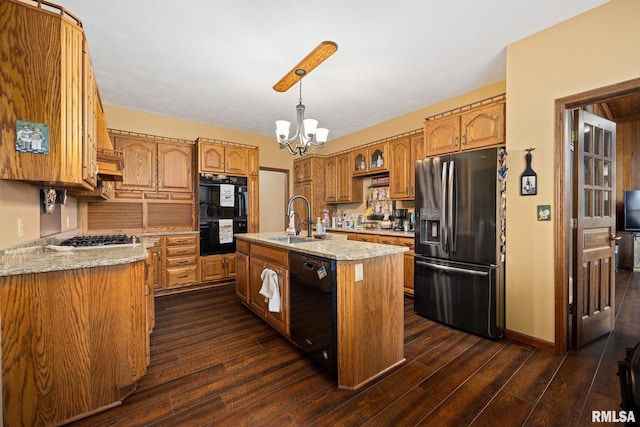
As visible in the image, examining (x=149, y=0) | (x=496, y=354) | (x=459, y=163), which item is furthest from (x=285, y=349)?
(x=149, y=0)

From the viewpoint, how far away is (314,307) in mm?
1975

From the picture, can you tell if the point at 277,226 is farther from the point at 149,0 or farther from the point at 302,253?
the point at 149,0

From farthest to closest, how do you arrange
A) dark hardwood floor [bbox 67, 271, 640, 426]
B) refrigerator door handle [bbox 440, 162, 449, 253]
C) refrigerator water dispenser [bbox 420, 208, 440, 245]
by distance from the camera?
1. refrigerator water dispenser [bbox 420, 208, 440, 245]
2. refrigerator door handle [bbox 440, 162, 449, 253]
3. dark hardwood floor [bbox 67, 271, 640, 426]

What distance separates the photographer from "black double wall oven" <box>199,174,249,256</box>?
13.8 feet

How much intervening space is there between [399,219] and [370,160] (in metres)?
1.11

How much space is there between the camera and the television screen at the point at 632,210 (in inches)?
191

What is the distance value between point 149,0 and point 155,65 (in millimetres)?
1001

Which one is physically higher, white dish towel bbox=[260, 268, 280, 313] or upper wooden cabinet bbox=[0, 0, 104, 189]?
upper wooden cabinet bbox=[0, 0, 104, 189]

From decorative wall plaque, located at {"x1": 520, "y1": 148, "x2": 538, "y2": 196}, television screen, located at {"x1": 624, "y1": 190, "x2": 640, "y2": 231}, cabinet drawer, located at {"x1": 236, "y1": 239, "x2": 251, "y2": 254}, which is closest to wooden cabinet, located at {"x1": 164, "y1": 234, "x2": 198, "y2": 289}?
cabinet drawer, located at {"x1": 236, "y1": 239, "x2": 251, "y2": 254}

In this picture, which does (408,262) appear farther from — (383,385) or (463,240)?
(383,385)

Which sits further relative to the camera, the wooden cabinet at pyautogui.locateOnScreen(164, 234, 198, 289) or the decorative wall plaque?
the wooden cabinet at pyautogui.locateOnScreen(164, 234, 198, 289)

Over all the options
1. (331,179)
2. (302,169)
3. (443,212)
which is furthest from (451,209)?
(302,169)

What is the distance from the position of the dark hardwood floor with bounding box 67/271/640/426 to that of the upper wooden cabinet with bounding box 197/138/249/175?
2.56 meters

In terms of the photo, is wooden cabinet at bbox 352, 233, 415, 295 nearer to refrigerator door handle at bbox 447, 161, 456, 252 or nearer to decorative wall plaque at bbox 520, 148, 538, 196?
refrigerator door handle at bbox 447, 161, 456, 252
